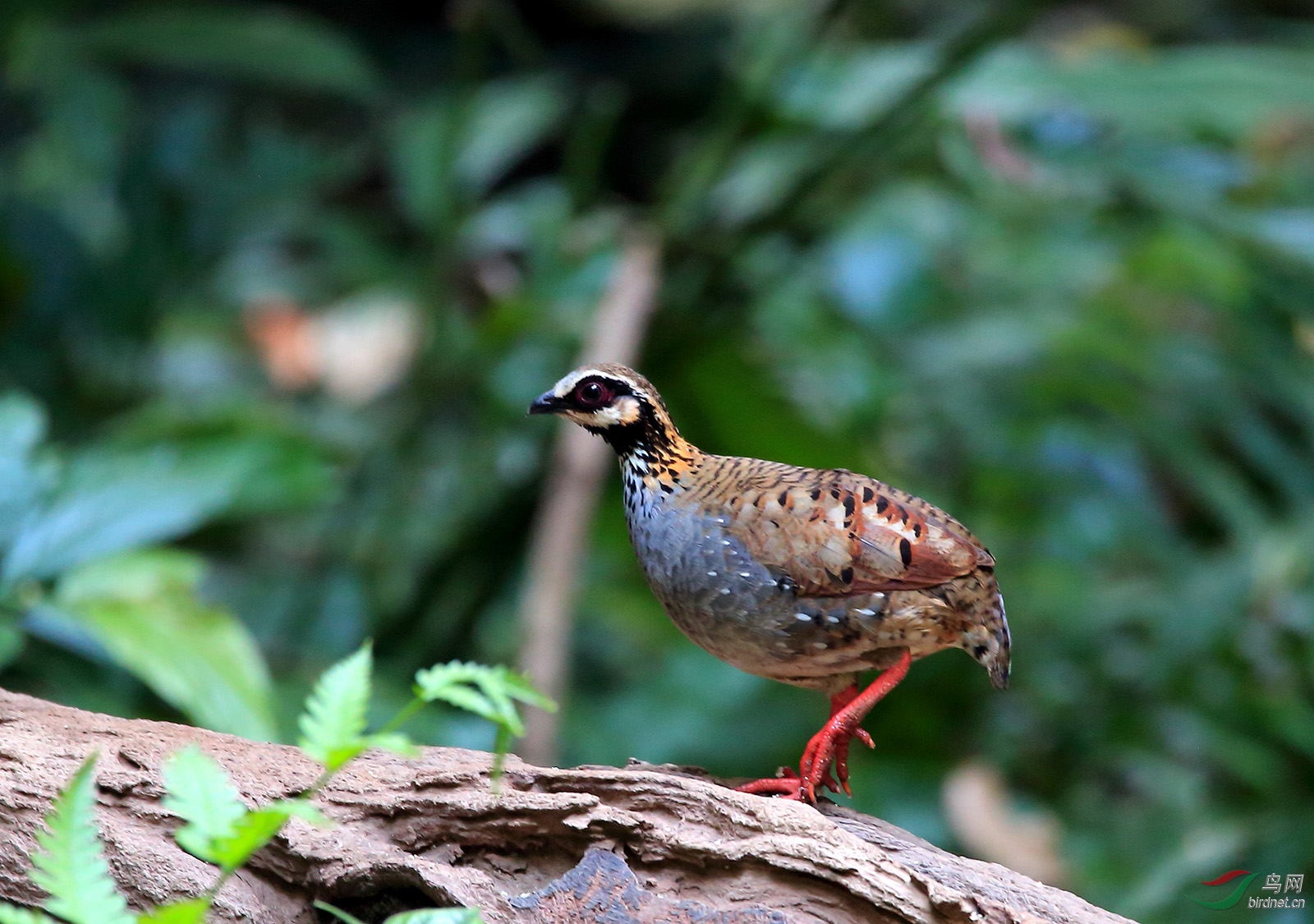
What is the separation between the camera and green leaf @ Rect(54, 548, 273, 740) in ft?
11.0

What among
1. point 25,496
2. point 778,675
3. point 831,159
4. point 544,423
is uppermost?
point 831,159

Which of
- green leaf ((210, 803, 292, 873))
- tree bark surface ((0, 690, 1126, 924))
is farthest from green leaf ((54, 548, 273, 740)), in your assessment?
green leaf ((210, 803, 292, 873))

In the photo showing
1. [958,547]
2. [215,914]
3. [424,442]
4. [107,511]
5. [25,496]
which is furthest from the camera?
[424,442]

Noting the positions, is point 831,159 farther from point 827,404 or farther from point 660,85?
point 660,85

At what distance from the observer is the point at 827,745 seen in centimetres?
262

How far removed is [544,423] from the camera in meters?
5.80

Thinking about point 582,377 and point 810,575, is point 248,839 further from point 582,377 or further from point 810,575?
point 582,377

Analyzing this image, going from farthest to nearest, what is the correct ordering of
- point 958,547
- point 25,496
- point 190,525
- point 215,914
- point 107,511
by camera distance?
point 190,525, point 107,511, point 25,496, point 958,547, point 215,914

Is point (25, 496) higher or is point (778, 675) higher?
point (25, 496)

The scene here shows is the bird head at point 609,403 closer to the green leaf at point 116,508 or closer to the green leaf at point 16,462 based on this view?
the green leaf at point 16,462

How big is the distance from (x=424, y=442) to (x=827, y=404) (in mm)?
2018

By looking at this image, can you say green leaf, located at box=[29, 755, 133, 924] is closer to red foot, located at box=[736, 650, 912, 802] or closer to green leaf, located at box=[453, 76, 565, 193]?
red foot, located at box=[736, 650, 912, 802]

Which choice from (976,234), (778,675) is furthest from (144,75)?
(778,675)

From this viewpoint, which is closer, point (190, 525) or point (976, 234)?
point (190, 525)
